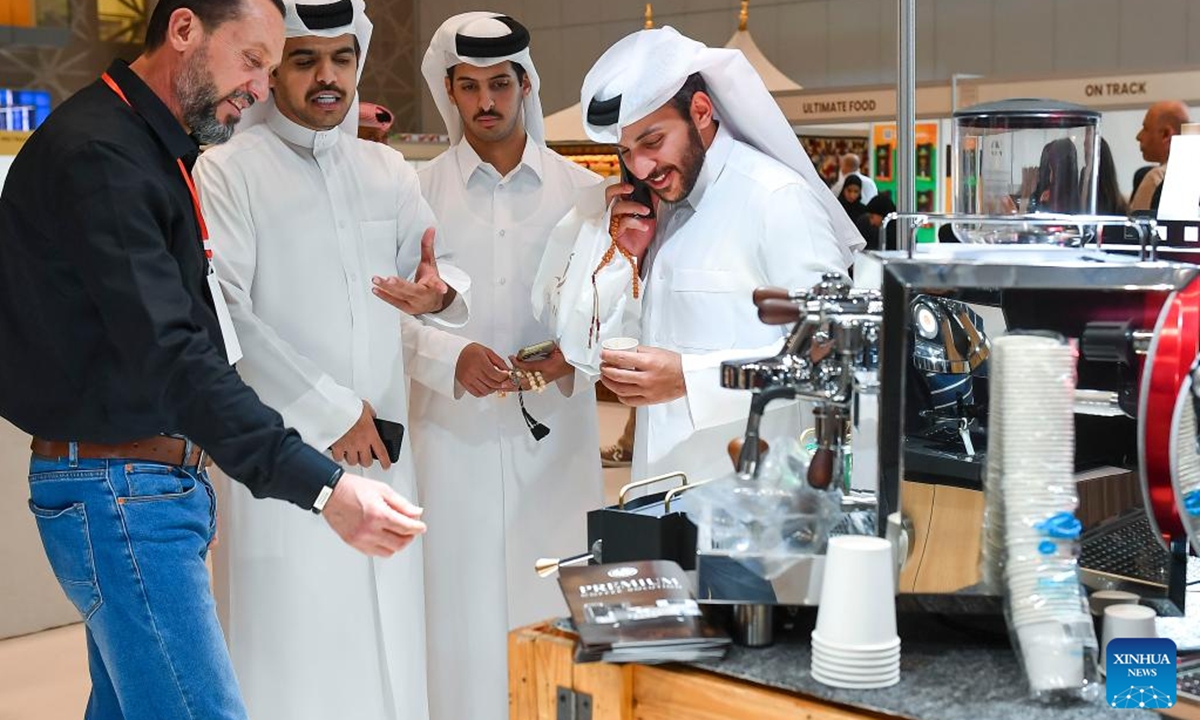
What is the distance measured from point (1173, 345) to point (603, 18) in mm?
11101

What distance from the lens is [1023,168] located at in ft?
8.09

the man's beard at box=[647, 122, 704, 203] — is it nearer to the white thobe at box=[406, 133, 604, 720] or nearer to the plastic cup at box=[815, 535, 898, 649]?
the white thobe at box=[406, 133, 604, 720]

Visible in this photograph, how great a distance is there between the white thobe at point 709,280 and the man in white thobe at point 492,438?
0.48 m

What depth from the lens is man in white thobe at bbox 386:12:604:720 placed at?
3.40 m

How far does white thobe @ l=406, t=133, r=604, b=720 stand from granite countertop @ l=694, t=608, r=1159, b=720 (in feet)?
5.76

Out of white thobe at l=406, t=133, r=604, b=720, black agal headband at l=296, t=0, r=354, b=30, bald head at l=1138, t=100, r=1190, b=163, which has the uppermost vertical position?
black agal headband at l=296, t=0, r=354, b=30

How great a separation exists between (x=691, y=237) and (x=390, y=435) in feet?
2.69

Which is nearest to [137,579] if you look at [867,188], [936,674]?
[936,674]

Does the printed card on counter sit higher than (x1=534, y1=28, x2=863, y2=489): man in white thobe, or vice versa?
(x1=534, y1=28, x2=863, y2=489): man in white thobe

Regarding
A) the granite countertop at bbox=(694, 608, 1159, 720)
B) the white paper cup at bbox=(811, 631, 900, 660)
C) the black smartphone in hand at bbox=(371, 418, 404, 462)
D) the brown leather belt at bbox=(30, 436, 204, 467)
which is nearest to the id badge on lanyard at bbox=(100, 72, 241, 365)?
the brown leather belt at bbox=(30, 436, 204, 467)

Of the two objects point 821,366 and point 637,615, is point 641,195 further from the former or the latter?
point 637,615

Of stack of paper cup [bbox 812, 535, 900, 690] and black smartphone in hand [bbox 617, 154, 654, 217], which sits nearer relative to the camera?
stack of paper cup [bbox 812, 535, 900, 690]

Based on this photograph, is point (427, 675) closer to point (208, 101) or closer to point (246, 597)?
point (246, 597)

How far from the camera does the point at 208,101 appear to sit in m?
2.41
